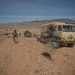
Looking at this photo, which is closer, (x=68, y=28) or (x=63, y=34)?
(x=63, y=34)

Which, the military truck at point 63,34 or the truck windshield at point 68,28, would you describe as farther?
the truck windshield at point 68,28

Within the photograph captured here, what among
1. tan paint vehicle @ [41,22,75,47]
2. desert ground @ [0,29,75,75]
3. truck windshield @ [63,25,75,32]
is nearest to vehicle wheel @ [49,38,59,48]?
tan paint vehicle @ [41,22,75,47]

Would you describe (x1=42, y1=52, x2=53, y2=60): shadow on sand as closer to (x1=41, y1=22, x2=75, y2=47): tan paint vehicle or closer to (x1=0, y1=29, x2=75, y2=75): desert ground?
(x1=0, y1=29, x2=75, y2=75): desert ground

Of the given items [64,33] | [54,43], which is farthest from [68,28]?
[54,43]

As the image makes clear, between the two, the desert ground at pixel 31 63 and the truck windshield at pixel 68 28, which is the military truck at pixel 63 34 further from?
the desert ground at pixel 31 63

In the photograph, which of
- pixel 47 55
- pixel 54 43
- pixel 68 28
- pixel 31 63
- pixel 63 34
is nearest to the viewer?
pixel 31 63

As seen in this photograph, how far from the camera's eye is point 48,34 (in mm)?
17875

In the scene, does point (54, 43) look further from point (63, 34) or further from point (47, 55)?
point (47, 55)

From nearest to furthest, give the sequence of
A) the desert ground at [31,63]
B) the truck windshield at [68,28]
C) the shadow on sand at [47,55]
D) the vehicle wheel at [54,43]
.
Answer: the desert ground at [31,63] → the shadow on sand at [47,55] → the vehicle wheel at [54,43] → the truck windshield at [68,28]

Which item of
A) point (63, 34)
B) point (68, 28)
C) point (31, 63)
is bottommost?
point (31, 63)

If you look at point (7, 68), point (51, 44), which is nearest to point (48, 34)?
point (51, 44)

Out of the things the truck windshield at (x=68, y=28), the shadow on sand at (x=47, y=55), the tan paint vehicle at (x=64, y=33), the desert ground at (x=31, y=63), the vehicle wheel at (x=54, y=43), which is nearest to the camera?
the desert ground at (x=31, y=63)

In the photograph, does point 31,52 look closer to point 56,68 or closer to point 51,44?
point 56,68

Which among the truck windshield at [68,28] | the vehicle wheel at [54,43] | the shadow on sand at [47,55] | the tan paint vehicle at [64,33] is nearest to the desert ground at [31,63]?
the shadow on sand at [47,55]
